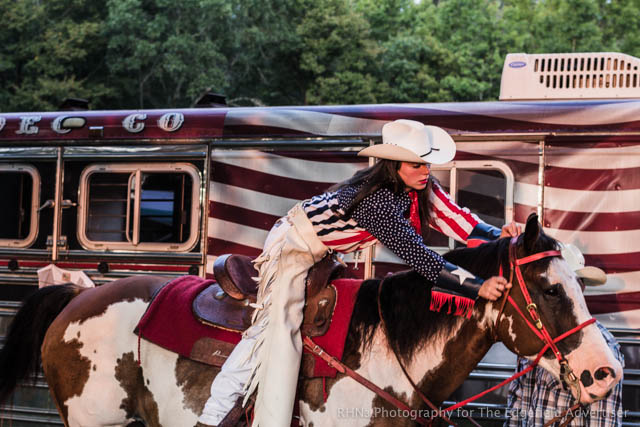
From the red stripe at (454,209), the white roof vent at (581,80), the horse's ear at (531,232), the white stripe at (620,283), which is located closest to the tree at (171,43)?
the white roof vent at (581,80)

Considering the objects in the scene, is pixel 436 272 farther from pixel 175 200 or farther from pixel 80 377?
pixel 175 200

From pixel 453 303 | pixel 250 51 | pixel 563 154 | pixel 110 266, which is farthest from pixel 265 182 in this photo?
pixel 250 51

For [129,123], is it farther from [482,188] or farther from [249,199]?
[482,188]

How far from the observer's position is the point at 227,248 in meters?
6.71

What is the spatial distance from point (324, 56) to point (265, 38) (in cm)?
196

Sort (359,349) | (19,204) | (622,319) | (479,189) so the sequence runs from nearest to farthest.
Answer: (359,349) < (622,319) < (479,189) < (19,204)

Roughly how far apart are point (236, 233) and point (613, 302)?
3276 mm

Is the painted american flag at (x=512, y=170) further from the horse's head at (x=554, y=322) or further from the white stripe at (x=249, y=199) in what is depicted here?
the horse's head at (x=554, y=322)

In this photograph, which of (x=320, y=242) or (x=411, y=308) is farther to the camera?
(x=320, y=242)

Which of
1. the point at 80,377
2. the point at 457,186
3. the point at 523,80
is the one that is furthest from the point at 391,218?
the point at 523,80

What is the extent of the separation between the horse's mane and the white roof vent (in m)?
3.07

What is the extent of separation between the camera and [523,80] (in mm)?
6445

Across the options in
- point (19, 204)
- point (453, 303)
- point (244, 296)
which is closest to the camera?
point (453, 303)

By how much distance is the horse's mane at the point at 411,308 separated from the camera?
367 cm
